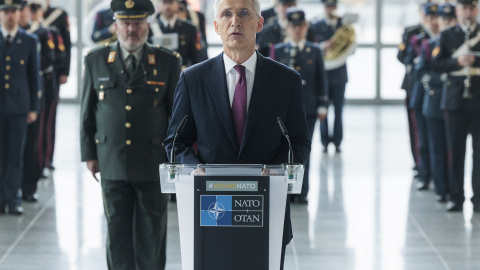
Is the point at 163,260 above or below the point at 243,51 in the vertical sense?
below

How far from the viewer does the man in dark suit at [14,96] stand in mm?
8344

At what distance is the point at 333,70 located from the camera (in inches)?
514

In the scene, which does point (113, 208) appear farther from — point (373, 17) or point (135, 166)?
point (373, 17)

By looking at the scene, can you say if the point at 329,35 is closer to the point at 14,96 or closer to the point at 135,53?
the point at 14,96

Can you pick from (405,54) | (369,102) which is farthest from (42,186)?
(369,102)

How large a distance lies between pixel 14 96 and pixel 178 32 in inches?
74.9

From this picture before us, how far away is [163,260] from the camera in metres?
5.79

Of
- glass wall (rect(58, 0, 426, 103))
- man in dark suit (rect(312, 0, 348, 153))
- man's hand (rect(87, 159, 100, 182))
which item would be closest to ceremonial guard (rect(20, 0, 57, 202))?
man's hand (rect(87, 159, 100, 182))

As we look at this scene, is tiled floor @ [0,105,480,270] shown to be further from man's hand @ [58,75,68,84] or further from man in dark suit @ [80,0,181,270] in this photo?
man in dark suit @ [80,0,181,270]

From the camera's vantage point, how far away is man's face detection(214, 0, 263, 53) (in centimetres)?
373

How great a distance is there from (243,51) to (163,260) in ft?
7.36

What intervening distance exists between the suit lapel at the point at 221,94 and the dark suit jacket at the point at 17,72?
472 cm

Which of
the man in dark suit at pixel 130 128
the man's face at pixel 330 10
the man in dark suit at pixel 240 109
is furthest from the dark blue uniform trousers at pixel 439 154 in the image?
the man in dark suit at pixel 240 109

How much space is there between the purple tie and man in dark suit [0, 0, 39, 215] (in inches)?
188
